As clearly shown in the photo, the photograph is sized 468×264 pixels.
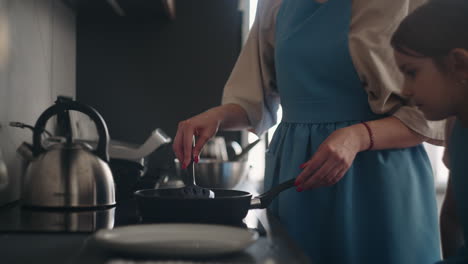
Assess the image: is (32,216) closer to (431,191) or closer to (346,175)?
(346,175)

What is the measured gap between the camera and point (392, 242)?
1012 mm

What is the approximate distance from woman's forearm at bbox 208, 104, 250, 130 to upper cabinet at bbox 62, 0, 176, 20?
2.08 feet

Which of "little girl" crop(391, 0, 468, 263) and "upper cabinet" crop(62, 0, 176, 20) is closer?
"little girl" crop(391, 0, 468, 263)

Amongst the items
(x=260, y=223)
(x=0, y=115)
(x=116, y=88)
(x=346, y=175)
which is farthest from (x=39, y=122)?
(x=116, y=88)

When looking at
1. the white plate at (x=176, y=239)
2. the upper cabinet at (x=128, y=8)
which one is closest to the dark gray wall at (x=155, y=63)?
the upper cabinet at (x=128, y=8)

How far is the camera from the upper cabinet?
1813 mm

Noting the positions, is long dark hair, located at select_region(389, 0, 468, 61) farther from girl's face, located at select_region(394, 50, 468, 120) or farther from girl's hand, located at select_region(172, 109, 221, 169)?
girl's hand, located at select_region(172, 109, 221, 169)

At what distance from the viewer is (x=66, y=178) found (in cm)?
95

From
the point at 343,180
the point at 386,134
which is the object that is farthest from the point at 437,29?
the point at 343,180

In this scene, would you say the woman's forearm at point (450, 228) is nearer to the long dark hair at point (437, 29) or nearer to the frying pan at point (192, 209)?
the long dark hair at point (437, 29)

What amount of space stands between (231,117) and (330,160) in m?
0.35

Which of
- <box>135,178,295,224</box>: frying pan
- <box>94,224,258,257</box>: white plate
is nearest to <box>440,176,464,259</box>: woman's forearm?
<box>135,178,295,224</box>: frying pan

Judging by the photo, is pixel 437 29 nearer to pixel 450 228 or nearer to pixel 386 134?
pixel 386 134

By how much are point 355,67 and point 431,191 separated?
0.29 m
